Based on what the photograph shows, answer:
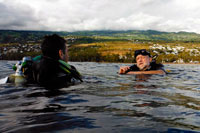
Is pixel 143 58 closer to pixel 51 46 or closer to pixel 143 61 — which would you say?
pixel 143 61

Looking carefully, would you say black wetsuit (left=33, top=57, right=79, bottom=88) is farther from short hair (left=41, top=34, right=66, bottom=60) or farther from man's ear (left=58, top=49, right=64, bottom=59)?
man's ear (left=58, top=49, right=64, bottom=59)

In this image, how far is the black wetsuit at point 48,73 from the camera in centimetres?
580

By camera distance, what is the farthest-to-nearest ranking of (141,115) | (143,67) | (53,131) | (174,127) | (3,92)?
(143,67) → (3,92) → (141,115) → (174,127) → (53,131)

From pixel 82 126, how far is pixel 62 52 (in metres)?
4.51

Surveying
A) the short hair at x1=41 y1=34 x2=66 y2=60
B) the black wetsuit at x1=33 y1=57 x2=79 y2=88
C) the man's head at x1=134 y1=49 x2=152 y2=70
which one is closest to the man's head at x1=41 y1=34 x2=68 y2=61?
the short hair at x1=41 y1=34 x2=66 y2=60

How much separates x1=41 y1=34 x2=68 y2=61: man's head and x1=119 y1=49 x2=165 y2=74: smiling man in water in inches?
262

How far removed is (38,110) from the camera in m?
3.38

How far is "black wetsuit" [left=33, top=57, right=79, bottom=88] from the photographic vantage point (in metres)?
5.80

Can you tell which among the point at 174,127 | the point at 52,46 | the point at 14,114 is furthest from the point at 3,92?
the point at 174,127

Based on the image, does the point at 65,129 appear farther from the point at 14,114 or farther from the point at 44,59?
the point at 44,59

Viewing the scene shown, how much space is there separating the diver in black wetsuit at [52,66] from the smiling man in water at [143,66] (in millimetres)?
6315

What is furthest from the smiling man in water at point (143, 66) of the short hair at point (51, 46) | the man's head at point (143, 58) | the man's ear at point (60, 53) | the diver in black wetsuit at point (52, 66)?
the short hair at point (51, 46)

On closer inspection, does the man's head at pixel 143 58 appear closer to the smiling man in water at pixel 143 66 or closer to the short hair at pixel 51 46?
the smiling man in water at pixel 143 66

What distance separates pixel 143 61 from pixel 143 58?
0.86 ft
